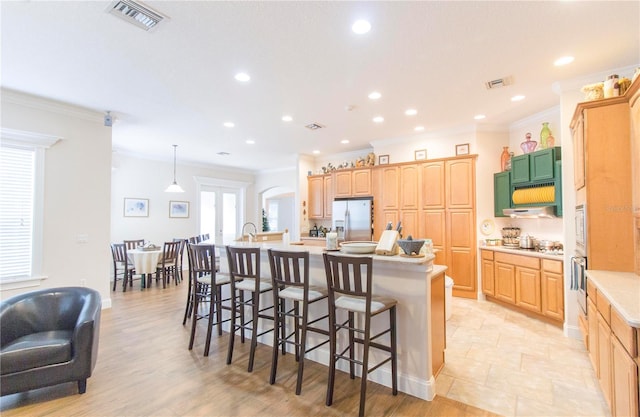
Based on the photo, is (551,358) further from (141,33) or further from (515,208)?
(141,33)

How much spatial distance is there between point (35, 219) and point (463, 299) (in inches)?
253

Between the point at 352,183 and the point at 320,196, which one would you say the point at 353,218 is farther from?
the point at 320,196

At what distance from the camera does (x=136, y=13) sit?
7.47 ft

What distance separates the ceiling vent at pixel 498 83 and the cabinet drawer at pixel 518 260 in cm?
230

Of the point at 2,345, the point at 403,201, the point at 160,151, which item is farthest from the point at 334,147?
the point at 2,345

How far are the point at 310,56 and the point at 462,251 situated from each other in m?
A: 4.08

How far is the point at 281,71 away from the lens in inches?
126

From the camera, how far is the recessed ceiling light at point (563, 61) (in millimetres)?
2957

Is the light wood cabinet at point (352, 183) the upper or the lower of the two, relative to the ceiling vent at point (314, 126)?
lower

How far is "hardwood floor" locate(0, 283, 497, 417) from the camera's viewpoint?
7.25ft

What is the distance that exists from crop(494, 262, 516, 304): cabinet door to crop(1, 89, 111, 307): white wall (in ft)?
19.6

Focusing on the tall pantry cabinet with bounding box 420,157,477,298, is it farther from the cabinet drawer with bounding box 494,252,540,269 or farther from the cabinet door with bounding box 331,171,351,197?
the cabinet door with bounding box 331,171,351,197

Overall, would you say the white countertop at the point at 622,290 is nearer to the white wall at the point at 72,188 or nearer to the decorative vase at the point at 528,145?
the decorative vase at the point at 528,145

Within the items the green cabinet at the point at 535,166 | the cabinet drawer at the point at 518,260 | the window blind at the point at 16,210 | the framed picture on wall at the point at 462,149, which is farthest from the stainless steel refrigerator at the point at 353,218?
the window blind at the point at 16,210
